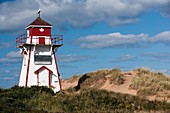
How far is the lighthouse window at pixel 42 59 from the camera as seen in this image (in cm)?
3362

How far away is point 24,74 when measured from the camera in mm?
34344

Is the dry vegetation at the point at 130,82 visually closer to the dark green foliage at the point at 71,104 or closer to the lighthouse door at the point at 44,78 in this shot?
the lighthouse door at the point at 44,78

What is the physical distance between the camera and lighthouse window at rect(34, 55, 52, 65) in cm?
3362

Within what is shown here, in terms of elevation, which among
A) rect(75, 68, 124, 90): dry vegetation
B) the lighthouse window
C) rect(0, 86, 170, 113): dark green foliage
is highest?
the lighthouse window

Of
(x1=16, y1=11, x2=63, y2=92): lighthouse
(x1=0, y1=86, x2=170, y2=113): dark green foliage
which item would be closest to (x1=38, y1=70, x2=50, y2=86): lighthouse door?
(x1=16, y1=11, x2=63, y2=92): lighthouse

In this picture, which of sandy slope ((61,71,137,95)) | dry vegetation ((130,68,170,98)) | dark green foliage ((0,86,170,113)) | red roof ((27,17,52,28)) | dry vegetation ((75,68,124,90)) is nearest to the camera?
dark green foliage ((0,86,170,113))

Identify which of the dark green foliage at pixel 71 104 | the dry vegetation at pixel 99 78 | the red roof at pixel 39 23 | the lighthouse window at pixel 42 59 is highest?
the red roof at pixel 39 23

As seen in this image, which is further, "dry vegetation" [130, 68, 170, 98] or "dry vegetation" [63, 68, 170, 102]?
"dry vegetation" [63, 68, 170, 102]

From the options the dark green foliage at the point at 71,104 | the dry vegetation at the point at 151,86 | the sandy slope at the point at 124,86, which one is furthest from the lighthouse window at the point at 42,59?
the dark green foliage at the point at 71,104

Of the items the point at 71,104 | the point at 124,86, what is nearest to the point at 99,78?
the point at 124,86

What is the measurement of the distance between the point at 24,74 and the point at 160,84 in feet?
40.8

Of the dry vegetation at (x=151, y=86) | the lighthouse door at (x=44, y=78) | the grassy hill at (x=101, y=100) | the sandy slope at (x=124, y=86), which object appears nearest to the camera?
the grassy hill at (x=101, y=100)

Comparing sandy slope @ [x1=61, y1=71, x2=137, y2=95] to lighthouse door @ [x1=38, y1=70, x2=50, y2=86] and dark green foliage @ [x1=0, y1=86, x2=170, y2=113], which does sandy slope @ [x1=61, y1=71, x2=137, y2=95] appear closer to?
lighthouse door @ [x1=38, y1=70, x2=50, y2=86]

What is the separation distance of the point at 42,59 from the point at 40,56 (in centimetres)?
34
